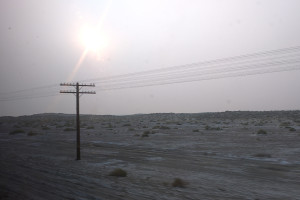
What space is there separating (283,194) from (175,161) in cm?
1034

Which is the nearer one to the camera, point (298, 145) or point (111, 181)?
point (111, 181)

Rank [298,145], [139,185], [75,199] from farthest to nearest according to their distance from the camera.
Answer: [298,145] < [139,185] < [75,199]

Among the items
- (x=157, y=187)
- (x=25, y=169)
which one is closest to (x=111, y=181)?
(x=157, y=187)

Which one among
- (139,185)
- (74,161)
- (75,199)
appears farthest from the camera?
(74,161)

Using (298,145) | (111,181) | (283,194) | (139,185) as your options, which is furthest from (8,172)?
(298,145)

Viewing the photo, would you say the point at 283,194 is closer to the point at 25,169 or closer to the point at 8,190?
the point at 8,190

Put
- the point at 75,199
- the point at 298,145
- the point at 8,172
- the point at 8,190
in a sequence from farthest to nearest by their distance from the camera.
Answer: the point at 298,145 → the point at 8,172 → the point at 8,190 → the point at 75,199

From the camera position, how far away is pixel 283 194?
486 inches

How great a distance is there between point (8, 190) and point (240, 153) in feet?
63.6

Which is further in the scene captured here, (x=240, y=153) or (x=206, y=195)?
(x=240, y=153)

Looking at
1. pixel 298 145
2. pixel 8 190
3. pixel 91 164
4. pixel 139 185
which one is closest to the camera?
pixel 8 190

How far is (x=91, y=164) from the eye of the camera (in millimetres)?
20656

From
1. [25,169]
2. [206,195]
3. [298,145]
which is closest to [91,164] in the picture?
[25,169]

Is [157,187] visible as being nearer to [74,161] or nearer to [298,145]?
[74,161]
